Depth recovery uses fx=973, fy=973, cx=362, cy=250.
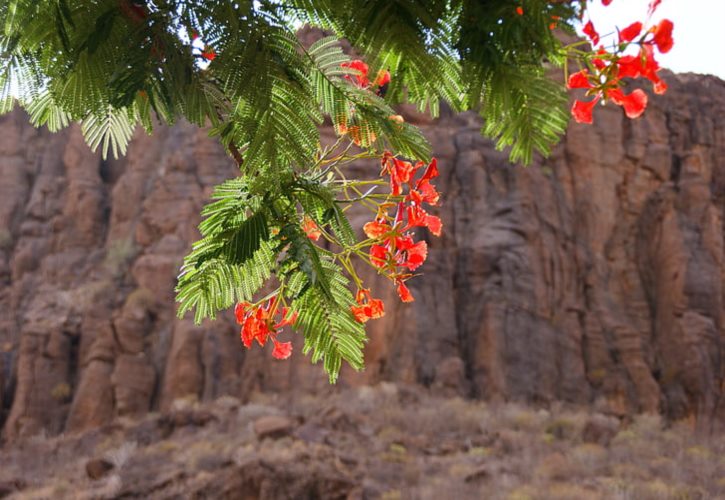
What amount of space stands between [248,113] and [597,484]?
13.3 metres

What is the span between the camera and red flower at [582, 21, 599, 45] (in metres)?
1.64

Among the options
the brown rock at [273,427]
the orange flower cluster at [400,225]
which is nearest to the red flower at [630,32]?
the orange flower cluster at [400,225]

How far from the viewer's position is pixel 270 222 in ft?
6.17

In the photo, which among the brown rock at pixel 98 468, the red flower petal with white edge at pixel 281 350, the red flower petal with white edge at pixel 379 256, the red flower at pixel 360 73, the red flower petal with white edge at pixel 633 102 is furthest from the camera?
the brown rock at pixel 98 468

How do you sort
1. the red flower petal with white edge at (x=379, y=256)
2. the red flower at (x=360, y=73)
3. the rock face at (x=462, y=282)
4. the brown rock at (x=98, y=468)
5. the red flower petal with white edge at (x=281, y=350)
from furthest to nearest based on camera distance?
1. the rock face at (x=462, y=282)
2. the brown rock at (x=98, y=468)
3. the red flower petal with white edge at (x=281, y=350)
4. the red flower petal with white edge at (x=379, y=256)
5. the red flower at (x=360, y=73)

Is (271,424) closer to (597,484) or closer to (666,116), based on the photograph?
(597,484)

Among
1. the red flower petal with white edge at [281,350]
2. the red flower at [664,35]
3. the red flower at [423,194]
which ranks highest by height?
the red flower at [664,35]

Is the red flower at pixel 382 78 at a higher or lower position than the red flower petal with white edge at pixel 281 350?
higher

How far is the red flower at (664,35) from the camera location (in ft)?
5.41

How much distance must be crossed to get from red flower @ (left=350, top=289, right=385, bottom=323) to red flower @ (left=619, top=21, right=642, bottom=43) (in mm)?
772

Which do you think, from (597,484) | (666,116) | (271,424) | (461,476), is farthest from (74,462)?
(666,116)

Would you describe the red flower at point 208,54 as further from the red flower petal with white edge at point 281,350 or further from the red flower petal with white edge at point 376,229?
the red flower petal with white edge at point 281,350

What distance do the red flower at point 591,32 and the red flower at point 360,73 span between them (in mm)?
448

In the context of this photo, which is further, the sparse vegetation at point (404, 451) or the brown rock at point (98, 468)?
the brown rock at point (98, 468)
